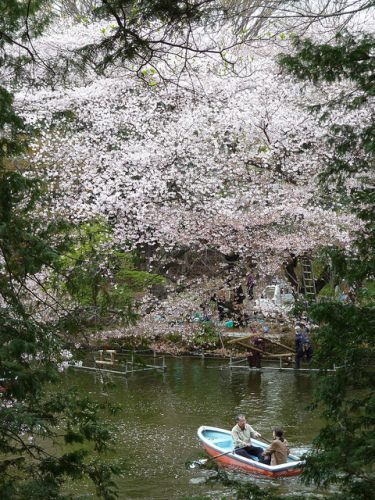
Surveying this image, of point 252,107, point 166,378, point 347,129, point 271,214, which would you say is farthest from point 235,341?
point 347,129

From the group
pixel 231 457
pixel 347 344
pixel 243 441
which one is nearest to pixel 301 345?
pixel 243 441

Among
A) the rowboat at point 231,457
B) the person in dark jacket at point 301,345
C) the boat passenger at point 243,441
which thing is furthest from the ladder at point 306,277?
the boat passenger at point 243,441

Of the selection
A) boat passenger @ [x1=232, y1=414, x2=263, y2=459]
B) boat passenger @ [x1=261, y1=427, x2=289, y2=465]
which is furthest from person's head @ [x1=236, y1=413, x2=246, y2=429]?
boat passenger @ [x1=261, y1=427, x2=289, y2=465]

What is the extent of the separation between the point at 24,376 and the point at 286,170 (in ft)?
34.9

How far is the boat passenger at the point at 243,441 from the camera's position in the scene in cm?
1101

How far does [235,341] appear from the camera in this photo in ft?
54.9

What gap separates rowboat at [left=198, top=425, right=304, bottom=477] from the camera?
10414 mm

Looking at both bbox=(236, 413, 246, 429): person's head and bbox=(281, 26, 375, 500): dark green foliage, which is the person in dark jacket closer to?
bbox=(236, 413, 246, 429): person's head

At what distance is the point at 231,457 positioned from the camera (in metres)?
10.9

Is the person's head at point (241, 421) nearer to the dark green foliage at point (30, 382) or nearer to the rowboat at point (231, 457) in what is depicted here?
the rowboat at point (231, 457)

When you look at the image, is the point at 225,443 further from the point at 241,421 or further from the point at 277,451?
the point at 277,451

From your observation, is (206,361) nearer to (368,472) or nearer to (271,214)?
(271,214)

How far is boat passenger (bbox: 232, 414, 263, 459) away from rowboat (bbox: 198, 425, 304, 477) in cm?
10

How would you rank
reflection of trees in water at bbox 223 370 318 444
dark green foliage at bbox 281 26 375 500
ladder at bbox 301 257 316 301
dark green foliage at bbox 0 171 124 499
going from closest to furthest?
dark green foliage at bbox 281 26 375 500 < dark green foliage at bbox 0 171 124 499 < reflection of trees in water at bbox 223 370 318 444 < ladder at bbox 301 257 316 301
